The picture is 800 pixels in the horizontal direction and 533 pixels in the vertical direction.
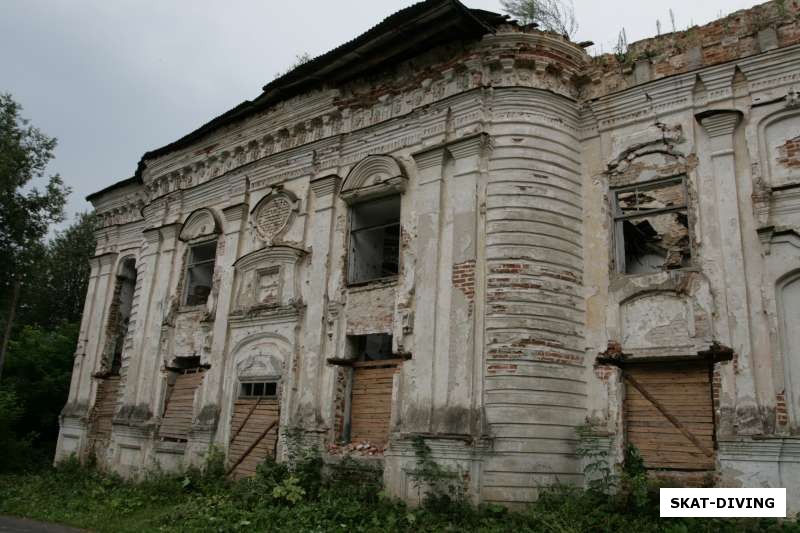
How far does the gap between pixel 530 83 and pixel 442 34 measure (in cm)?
153

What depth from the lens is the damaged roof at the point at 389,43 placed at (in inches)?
376

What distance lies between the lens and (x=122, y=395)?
535 inches

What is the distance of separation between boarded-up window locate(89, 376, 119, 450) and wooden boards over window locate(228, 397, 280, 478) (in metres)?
5.30

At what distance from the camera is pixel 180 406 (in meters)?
12.5

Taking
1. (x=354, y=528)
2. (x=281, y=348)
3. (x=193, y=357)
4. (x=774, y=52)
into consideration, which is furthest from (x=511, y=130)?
(x=193, y=357)

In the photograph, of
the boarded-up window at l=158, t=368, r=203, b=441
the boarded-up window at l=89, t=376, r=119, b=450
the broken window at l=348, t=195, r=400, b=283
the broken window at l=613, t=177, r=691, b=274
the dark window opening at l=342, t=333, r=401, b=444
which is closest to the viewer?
the broken window at l=613, t=177, r=691, b=274

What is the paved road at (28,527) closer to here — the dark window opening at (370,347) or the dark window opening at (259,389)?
the dark window opening at (259,389)

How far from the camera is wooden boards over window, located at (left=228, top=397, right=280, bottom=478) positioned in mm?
10758

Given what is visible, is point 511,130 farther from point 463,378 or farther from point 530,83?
point 463,378

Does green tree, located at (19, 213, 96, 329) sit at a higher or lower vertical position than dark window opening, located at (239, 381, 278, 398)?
higher

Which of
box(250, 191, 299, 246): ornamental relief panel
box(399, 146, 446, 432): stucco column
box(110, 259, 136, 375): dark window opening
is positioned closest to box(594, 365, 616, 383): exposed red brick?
box(399, 146, 446, 432): stucco column

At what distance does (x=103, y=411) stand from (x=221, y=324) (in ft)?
18.0

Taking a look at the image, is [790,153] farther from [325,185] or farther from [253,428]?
[253,428]

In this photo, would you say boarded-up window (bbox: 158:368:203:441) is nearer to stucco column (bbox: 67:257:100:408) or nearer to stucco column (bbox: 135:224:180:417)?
stucco column (bbox: 135:224:180:417)
